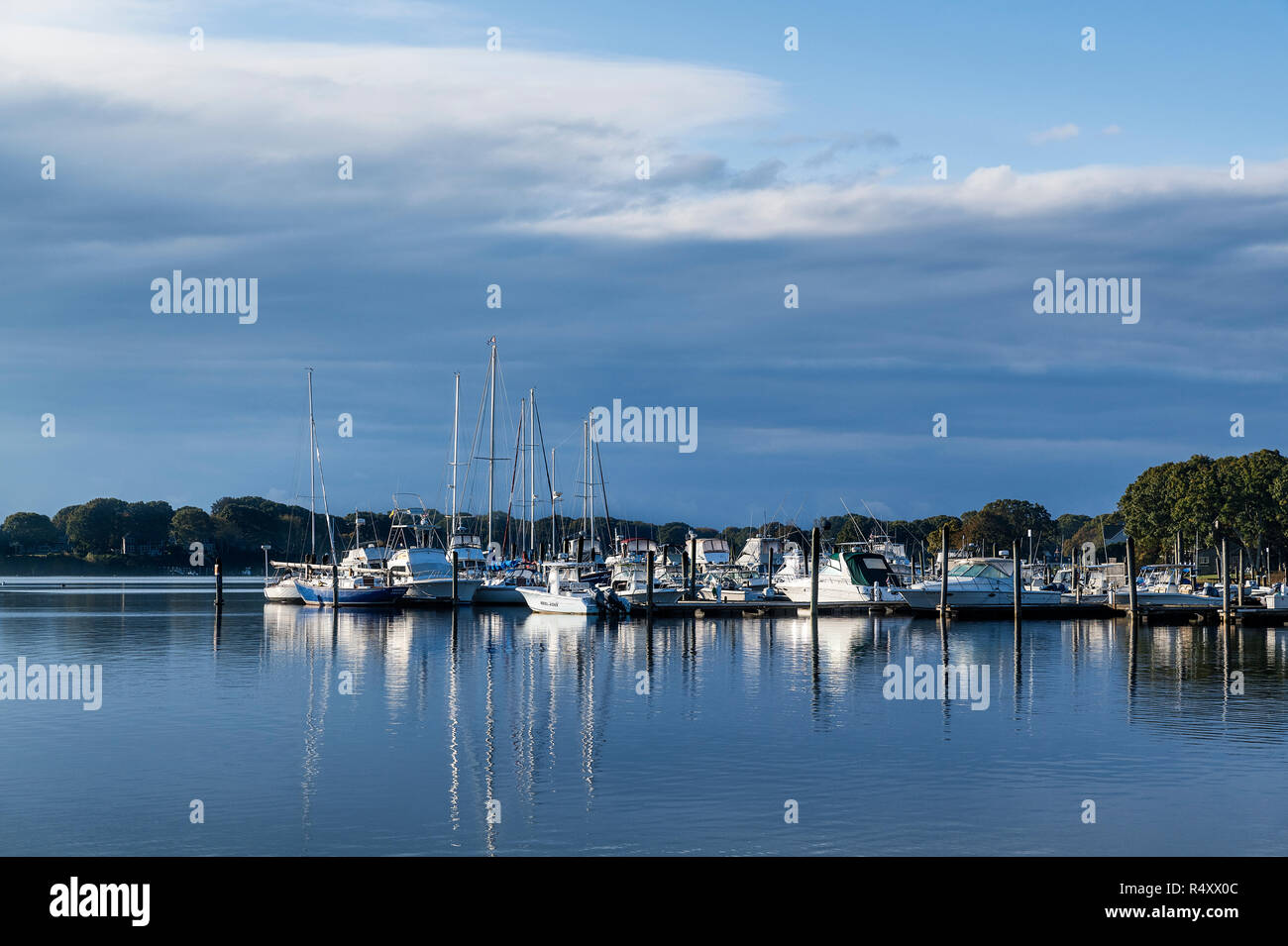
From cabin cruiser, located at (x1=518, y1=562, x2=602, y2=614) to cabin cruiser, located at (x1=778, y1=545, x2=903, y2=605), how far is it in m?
16.1

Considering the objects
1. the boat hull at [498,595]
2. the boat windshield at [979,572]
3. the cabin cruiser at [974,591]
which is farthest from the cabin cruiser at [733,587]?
the boat hull at [498,595]

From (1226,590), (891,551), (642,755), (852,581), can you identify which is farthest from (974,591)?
(642,755)

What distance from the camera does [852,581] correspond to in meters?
98.9

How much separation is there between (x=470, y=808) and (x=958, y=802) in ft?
34.5

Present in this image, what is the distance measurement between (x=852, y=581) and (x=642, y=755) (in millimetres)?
66527

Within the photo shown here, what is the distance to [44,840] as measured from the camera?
2488cm

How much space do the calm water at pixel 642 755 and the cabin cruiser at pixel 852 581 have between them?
96.2 feet

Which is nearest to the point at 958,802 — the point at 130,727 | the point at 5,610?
the point at 130,727

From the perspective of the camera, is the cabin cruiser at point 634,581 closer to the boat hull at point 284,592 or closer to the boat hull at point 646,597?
the boat hull at point 646,597

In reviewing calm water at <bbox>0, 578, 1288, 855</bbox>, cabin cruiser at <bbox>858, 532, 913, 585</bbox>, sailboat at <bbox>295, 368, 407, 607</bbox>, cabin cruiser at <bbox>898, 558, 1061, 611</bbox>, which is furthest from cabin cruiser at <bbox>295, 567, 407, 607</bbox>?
cabin cruiser at <bbox>898, 558, 1061, 611</bbox>

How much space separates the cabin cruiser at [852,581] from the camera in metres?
96.8

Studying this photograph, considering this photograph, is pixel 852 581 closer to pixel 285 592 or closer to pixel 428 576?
pixel 428 576

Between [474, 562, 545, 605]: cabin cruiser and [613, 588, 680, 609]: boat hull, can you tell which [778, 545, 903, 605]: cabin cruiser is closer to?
[613, 588, 680, 609]: boat hull
